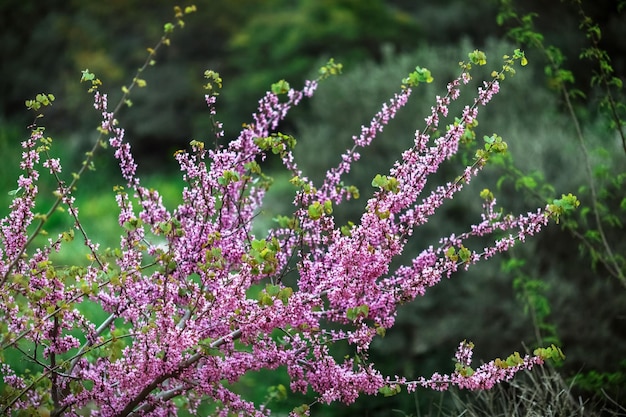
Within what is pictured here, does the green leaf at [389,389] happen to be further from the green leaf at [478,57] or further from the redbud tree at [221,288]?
the green leaf at [478,57]

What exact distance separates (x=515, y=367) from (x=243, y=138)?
4.20 ft

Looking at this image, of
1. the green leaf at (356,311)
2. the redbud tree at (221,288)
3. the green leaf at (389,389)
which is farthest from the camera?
the green leaf at (389,389)

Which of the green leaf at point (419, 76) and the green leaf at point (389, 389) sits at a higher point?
the green leaf at point (419, 76)

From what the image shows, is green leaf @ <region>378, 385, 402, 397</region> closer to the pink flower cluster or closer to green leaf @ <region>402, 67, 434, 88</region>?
the pink flower cluster

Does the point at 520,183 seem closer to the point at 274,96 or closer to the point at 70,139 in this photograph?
the point at 274,96

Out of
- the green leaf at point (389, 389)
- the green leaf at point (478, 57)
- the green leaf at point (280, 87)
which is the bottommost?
the green leaf at point (389, 389)

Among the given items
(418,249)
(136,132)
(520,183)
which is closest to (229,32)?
(136,132)

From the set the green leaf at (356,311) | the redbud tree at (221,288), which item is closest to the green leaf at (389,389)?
the redbud tree at (221,288)

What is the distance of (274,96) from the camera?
3.00 metres

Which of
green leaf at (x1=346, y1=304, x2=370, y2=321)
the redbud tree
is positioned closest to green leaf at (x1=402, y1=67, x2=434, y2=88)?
the redbud tree

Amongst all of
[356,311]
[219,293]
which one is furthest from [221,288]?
[356,311]

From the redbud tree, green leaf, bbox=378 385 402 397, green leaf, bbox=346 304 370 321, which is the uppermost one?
the redbud tree

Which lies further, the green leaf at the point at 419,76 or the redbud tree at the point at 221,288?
the green leaf at the point at 419,76

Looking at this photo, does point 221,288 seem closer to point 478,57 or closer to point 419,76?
point 419,76
